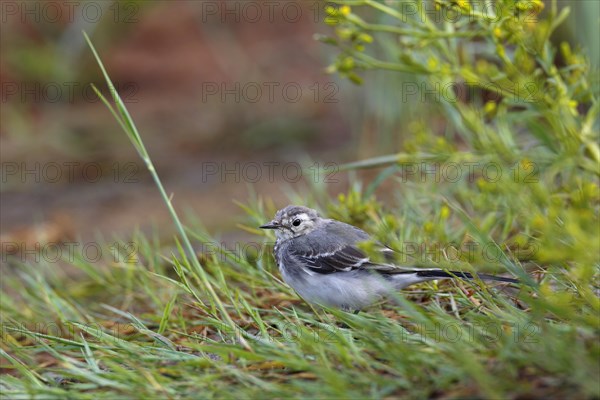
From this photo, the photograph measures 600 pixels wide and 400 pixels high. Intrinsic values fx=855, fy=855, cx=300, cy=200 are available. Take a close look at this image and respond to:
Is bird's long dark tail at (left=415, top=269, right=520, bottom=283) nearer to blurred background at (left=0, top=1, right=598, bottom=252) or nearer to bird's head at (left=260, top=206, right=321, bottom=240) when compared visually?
bird's head at (left=260, top=206, right=321, bottom=240)

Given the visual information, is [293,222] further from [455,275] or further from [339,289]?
[455,275]

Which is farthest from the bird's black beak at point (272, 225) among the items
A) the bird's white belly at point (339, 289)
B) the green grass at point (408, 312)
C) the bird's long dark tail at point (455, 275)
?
the bird's long dark tail at point (455, 275)

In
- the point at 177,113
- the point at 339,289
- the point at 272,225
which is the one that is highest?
the point at 272,225

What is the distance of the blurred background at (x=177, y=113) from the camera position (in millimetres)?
8766

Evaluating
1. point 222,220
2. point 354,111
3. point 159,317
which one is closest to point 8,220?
point 222,220

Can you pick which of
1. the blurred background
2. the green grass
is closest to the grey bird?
the green grass

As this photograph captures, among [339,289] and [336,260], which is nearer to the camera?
[339,289]

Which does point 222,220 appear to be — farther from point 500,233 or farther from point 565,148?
point 565,148

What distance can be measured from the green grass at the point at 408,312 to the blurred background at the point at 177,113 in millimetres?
1651

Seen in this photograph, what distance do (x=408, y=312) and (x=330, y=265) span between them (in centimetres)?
124

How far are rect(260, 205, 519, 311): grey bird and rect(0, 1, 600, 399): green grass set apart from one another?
0.11 metres

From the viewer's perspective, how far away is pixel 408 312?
327 cm

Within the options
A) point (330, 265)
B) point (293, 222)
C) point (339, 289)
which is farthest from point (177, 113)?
point (339, 289)

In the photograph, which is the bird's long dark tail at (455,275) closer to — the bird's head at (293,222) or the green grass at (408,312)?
the green grass at (408,312)
